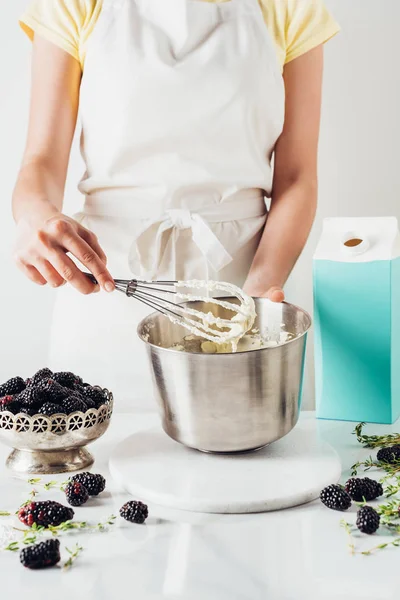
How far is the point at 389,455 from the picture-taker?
1.22m

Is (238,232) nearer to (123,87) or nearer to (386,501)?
(123,87)

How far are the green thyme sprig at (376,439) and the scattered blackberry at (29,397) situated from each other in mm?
565

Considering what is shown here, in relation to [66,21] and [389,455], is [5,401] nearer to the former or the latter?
[389,455]

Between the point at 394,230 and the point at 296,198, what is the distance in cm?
46

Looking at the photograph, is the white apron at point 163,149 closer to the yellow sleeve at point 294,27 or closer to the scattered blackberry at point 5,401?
the yellow sleeve at point 294,27

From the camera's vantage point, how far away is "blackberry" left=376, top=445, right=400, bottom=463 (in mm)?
1219

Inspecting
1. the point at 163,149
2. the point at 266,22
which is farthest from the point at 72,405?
the point at 266,22

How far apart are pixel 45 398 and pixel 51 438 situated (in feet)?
0.21

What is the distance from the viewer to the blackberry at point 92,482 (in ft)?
3.67

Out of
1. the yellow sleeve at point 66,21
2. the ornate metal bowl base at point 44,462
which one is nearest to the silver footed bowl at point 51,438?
the ornate metal bowl base at point 44,462

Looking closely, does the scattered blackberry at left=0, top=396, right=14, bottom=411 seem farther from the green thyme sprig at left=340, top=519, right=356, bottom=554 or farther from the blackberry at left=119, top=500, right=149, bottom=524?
the green thyme sprig at left=340, top=519, right=356, bottom=554

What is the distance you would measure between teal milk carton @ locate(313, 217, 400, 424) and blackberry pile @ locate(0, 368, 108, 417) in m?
0.46

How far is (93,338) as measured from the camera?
71.3 inches

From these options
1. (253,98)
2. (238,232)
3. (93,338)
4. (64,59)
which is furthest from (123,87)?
(93,338)
